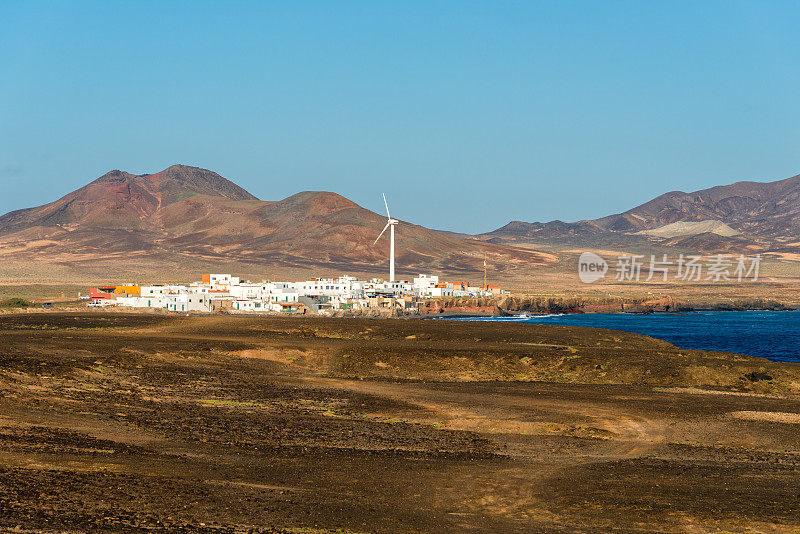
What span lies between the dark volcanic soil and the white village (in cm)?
6492

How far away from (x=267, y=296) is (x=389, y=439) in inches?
4494

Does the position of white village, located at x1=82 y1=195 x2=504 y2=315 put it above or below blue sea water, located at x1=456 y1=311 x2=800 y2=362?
above

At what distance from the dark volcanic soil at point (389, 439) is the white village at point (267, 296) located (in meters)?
64.9

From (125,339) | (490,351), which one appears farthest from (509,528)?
(125,339)

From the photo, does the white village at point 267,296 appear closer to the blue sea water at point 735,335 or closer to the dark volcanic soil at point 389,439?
the blue sea water at point 735,335

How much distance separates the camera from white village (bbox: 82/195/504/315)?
4870 inches

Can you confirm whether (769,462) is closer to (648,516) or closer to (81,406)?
(648,516)

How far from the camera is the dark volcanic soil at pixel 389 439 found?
20.2m

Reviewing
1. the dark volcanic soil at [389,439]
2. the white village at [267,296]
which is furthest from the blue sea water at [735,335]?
the white village at [267,296]

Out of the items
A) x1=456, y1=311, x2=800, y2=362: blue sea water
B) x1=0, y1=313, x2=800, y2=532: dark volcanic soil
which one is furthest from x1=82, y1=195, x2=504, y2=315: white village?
x1=0, y1=313, x2=800, y2=532: dark volcanic soil

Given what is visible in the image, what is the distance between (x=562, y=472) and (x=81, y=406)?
57.8 feet

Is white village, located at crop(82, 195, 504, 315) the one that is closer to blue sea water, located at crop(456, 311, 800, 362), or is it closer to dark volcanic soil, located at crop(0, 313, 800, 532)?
blue sea water, located at crop(456, 311, 800, 362)

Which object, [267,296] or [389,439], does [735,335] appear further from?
[389,439]

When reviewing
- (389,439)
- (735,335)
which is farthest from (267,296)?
(389,439)
